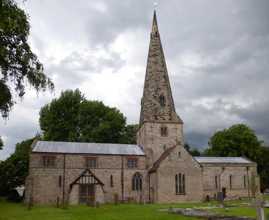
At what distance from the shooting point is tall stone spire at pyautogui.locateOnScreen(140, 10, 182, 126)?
139 feet

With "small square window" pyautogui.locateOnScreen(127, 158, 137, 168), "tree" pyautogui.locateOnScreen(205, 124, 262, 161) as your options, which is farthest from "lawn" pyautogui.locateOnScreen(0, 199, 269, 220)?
"tree" pyautogui.locateOnScreen(205, 124, 262, 161)

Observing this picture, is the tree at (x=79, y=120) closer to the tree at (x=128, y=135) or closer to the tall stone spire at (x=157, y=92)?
the tree at (x=128, y=135)

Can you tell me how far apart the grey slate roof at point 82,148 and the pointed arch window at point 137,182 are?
9.36 feet

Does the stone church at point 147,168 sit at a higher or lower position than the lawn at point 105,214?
higher

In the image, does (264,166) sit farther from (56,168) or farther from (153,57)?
(56,168)

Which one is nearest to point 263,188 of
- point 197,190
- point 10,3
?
point 197,190

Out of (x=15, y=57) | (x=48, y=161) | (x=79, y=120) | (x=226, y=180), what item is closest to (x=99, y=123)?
(x=79, y=120)

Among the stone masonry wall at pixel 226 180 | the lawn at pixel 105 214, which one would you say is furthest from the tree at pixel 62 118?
the lawn at pixel 105 214

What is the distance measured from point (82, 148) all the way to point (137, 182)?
27.5 feet

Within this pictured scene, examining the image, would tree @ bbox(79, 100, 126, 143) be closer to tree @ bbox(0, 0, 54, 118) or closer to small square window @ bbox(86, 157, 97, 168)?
small square window @ bbox(86, 157, 97, 168)

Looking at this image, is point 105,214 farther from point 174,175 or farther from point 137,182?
point 137,182

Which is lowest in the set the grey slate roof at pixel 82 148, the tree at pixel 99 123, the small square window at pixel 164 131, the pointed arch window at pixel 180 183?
the pointed arch window at pixel 180 183

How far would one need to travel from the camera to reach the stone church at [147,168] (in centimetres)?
3609

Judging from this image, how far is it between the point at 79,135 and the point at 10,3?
155 feet
